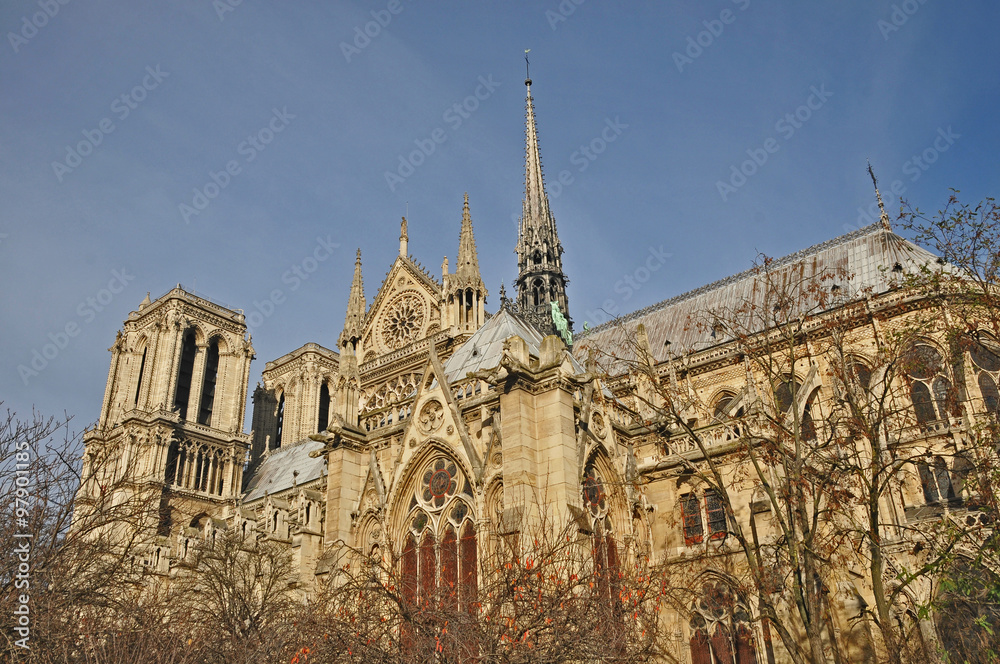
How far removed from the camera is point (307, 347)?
68188 mm

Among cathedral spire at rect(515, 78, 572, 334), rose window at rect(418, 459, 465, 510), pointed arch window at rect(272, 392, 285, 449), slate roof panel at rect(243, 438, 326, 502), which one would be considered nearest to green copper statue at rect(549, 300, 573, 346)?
cathedral spire at rect(515, 78, 572, 334)

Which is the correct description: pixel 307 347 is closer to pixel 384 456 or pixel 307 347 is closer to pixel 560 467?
pixel 384 456

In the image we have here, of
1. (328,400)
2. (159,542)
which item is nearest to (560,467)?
(159,542)

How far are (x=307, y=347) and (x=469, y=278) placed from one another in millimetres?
31600

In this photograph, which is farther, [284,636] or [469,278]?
[469,278]

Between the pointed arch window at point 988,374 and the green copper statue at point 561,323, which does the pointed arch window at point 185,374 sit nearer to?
the green copper statue at point 561,323

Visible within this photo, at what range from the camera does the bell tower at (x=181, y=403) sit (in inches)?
1933

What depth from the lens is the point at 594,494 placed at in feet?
58.5

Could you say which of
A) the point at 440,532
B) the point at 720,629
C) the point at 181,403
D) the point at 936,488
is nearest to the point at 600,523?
the point at 720,629

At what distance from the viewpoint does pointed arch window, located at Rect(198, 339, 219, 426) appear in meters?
57.1

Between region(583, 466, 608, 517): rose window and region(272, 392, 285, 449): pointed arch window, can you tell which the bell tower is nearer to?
region(272, 392, 285, 449): pointed arch window

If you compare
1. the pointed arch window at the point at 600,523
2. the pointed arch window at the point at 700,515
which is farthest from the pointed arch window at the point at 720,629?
the pointed arch window at the point at 600,523

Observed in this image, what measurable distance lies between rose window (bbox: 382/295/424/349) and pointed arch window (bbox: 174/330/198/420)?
64.6ft

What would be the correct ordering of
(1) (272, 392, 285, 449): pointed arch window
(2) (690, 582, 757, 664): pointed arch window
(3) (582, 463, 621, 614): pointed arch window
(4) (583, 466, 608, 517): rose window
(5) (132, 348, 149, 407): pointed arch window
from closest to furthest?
(2) (690, 582, 757, 664): pointed arch window
(3) (582, 463, 621, 614): pointed arch window
(4) (583, 466, 608, 517): rose window
(5) (132, 348, 149, 407): pointed arch window
(1) (272, 392, 285, 449): pointed arch window
